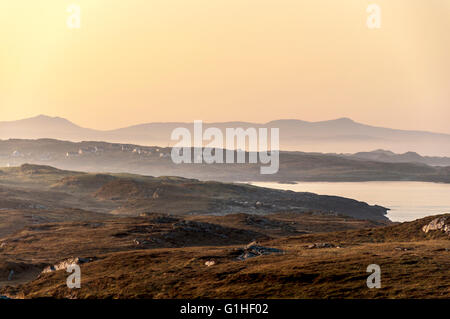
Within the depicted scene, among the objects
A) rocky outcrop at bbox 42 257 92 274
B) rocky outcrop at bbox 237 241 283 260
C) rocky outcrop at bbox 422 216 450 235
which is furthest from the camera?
rocky outcrop at bbox 422 216 450 235

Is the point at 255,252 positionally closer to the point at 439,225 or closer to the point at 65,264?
the point at 65,264

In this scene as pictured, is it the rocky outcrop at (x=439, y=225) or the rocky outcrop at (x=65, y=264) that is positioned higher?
the rocky outcrop at (x=439, y=225)

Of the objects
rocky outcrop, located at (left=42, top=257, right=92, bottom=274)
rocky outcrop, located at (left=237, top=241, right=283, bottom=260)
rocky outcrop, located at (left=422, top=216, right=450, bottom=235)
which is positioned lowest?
rocky outcrop, located at (left=42, top=257, right=92, bottom=274)

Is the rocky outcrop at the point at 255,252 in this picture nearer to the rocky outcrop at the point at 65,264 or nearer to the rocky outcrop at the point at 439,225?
the rocky outcrop at the point at 65,264

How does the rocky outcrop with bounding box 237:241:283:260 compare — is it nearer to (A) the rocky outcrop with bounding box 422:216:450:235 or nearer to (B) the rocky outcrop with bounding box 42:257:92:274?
(B) the rocky outcrop with bounding box 42:257:92:274

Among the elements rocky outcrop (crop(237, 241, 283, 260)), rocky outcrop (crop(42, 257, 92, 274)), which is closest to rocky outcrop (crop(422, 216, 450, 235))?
rocky outcrop (crop(237, 241, 283, 260))

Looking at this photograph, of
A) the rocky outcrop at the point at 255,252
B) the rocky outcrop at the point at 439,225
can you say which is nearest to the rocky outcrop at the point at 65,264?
the rocky outcrop at the point at 255,252

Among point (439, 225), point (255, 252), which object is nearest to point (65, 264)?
point (255, 252)

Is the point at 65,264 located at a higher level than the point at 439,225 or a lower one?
lower

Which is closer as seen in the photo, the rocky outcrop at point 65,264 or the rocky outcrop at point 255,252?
the rocky outcrop at point 255,252
